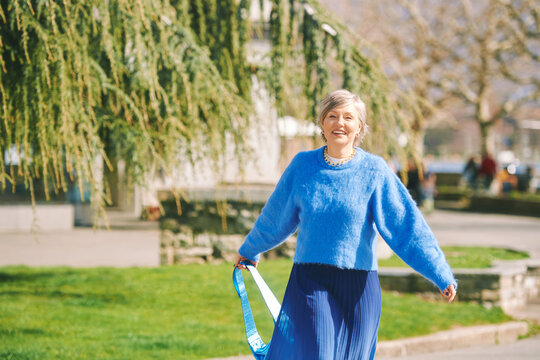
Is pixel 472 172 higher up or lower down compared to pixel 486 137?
lower down

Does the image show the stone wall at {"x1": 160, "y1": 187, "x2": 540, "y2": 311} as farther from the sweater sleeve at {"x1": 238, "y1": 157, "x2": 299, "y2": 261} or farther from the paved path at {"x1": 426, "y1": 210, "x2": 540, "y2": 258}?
the sweater sleeve at {"x1": 238, "y1": 157, "x2": 299, "y2": 261}

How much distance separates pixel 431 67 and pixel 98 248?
1771 cm

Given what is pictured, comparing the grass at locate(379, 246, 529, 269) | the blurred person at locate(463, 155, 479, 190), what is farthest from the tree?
the grass at locate(379, 246, 529, 269)

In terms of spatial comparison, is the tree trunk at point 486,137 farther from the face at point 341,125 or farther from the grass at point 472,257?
the face at point 341,125

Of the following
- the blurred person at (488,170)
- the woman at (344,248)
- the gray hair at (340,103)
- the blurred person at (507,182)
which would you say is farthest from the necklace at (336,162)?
the blurred person at (507,182)

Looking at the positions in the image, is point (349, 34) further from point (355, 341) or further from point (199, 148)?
point (355, 341)

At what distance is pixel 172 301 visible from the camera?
23.3 ft

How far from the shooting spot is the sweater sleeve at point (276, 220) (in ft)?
11.1

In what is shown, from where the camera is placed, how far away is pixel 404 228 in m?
3.21

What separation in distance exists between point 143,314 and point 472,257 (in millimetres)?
5539

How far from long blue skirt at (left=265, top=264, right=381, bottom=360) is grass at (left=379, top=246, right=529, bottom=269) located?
580cm

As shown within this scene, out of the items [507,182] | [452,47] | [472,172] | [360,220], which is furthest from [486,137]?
[360,220]

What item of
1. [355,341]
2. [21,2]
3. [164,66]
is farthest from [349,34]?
[355,341]

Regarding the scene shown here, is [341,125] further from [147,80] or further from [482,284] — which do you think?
[482,284]
